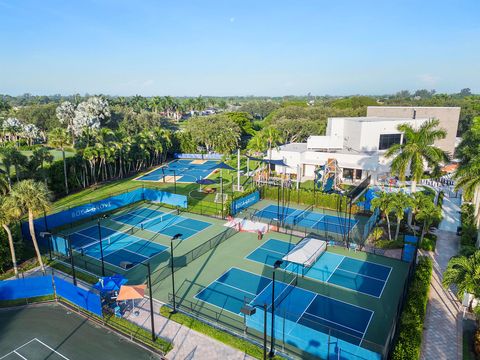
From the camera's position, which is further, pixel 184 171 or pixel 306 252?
pixel 184 171

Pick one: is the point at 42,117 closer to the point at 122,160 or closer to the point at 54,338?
the point at 122,160

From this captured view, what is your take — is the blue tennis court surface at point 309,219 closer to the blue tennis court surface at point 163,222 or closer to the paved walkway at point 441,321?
the blue tennis court surface at point 163,222

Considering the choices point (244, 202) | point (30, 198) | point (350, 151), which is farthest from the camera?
point (350, 151)

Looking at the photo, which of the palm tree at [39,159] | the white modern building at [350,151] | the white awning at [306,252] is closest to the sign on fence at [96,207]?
the palm tree at [39,159]

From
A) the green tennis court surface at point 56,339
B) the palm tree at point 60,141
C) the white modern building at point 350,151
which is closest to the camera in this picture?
the green tennis court surface at point 56,339

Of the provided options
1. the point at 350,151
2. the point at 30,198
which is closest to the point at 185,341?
the point at 30,198

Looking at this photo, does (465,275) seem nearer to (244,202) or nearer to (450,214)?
(450,214)

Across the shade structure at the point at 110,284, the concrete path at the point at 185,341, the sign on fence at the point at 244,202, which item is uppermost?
the shade structure at the point at 110,284
